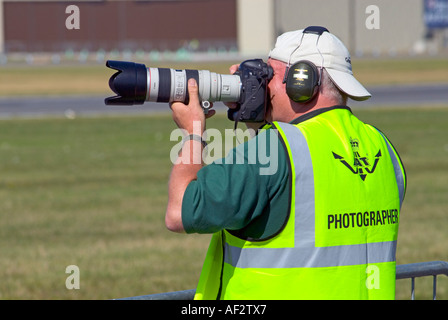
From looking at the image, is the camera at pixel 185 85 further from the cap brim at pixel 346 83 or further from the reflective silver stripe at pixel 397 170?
the reflective silver stripe at pixel 397 170

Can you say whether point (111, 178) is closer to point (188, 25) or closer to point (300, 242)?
point (300, 242)

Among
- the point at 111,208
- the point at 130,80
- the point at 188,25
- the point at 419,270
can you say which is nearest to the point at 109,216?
the point at 111,208

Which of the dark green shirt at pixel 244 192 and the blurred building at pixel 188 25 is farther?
the blurred building at pixel 188 25

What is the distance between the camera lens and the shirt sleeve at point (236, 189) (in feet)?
7.73

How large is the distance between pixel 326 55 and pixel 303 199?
0.55 m

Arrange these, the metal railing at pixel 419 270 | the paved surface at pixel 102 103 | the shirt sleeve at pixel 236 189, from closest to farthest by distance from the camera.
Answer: the shirt sleeve at pixel 236 189 → the metal railing at pixel 419 270 → the paved surface at pixel 102 103

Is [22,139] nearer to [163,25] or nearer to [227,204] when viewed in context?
[227,204]

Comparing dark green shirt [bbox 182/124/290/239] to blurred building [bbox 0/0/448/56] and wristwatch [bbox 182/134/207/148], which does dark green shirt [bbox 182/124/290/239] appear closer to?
wristwatch [bbox 182/134/207/148]

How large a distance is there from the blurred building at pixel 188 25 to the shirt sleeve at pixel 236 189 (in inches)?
2251

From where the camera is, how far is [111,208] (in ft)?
34.1

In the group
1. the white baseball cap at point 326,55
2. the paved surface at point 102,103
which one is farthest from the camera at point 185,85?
the paved surface at point 102,103

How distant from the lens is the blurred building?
60531 millimetres

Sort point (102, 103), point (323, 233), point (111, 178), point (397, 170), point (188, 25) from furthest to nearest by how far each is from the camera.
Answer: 1. point (188, 25)
2. point (102, 103)
3. point (111, 178)
4. point (397, 170)
5. point (323, 233)

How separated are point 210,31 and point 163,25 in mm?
4015
